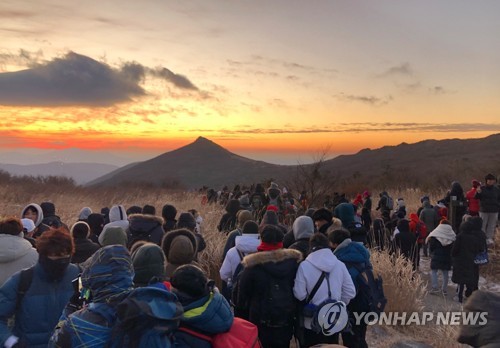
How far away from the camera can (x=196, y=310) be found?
10.3ft

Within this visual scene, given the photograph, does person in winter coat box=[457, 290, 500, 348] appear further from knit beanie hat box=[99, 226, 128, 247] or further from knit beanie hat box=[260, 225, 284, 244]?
knit beanie hat box=[99, 226, 128, 247]

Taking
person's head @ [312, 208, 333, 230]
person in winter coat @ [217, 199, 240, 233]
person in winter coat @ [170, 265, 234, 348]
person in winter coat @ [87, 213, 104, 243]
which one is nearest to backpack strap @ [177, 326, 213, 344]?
person in winter coat @ [170, 265, 234, 348]

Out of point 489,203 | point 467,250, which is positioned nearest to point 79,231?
point 467,250

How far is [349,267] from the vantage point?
500cm

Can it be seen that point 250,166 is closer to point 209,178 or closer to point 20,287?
point 209,178

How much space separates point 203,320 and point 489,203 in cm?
1279

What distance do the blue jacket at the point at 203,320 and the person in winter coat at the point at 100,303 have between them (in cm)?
48

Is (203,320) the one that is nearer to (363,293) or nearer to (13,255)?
(13,255)

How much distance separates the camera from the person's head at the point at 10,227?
419cm

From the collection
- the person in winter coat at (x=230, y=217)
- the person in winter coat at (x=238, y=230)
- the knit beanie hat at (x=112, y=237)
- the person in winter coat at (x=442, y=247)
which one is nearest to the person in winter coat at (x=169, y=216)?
the person in winter coat at (x=238, y=230)

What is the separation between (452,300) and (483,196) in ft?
16.5

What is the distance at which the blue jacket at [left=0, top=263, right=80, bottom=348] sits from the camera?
339 centimetres

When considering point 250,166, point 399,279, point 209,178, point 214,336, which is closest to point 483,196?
point 399,279

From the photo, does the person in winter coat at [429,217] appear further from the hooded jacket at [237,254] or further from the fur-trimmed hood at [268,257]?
the fur-trimmed hood at [268,257]
